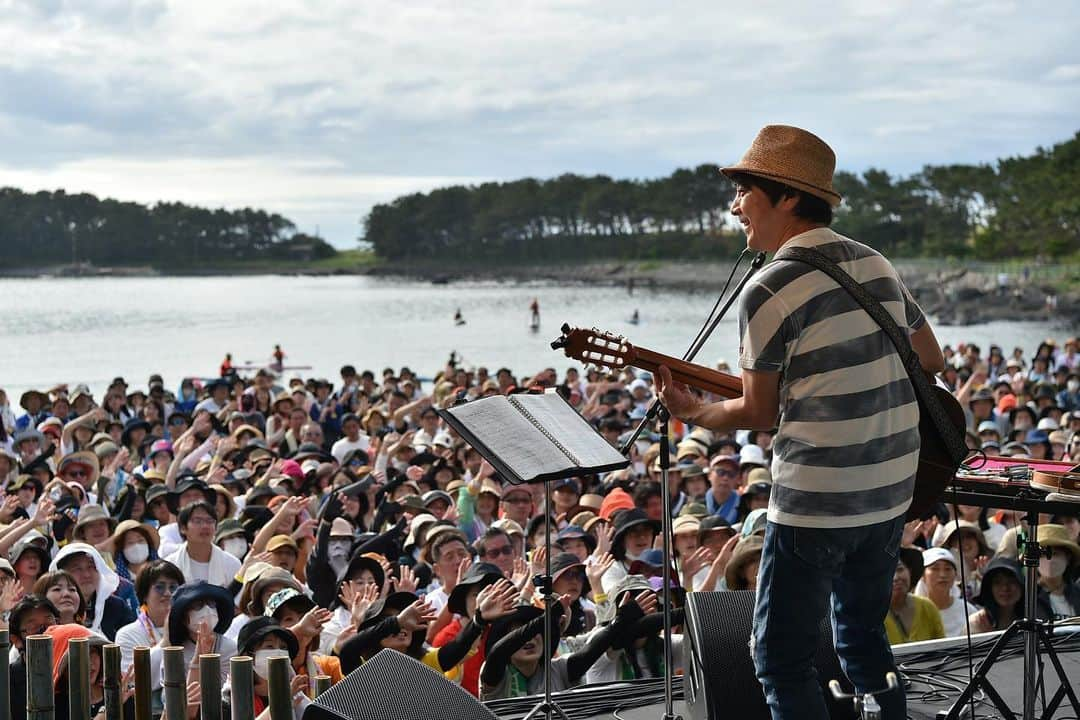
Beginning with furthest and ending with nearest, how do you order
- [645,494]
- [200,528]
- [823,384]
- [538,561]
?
[645,494] < [200,528] < [538,561] < [823,384]

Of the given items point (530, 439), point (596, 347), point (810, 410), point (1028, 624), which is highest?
point (596, 347)

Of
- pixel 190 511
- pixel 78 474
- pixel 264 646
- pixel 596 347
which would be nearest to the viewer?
pixel 596 347

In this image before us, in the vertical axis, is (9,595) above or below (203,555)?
above

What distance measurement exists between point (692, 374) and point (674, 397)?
0.10 m

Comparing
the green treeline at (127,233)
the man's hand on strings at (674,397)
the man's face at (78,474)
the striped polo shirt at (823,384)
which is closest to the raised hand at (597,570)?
the man's hand on strings at (674,397)

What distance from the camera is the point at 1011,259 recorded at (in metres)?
65.8

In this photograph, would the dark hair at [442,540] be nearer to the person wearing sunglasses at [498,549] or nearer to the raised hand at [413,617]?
the person wearing sunglasses at [498,549]

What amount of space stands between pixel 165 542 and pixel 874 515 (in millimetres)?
5535

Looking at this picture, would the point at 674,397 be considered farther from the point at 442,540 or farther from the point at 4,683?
the point at 442,540

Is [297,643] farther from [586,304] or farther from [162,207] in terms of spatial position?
[162,207]

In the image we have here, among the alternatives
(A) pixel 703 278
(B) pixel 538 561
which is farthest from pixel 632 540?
(A) pixel 703 278

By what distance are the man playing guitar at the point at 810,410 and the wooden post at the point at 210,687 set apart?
1.70 meters

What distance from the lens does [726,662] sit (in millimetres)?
3711

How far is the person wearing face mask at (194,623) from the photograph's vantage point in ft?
16.7
